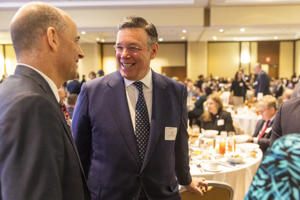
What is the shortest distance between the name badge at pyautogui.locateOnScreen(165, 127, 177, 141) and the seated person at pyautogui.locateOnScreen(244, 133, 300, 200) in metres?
1.04

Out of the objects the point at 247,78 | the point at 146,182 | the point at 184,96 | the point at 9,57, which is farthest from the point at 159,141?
the point at 9,57

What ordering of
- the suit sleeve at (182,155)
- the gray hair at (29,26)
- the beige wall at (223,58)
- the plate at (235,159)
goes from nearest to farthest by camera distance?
the gray hair at (29,26)
the suit sleeve at (182,155)
the plate at (235,159)
the beige wall at (223,58)

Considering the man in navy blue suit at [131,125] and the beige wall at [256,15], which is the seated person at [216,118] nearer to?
the man in navy blue suit at [131,125]

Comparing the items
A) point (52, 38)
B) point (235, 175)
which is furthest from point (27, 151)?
point (235, 175)

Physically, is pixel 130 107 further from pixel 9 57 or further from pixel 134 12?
pixel 9 57

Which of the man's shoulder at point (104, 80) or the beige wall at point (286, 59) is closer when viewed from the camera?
the man's shoulder at point (104, 80)

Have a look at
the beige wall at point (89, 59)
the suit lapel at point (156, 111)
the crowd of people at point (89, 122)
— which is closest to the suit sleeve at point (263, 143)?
the crowd of people at point (89, 122)

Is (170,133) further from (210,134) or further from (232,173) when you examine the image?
(210,134)

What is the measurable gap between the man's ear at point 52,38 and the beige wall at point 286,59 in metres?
17.7

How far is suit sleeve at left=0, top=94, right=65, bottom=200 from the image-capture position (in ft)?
2.72

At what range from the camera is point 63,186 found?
1.00m

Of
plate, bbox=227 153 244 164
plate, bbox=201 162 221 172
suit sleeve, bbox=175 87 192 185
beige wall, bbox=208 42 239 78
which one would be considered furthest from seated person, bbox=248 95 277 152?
beige wall, bbox=208 42 239 78

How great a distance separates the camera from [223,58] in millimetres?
16938

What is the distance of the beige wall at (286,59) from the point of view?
54.5 feet
